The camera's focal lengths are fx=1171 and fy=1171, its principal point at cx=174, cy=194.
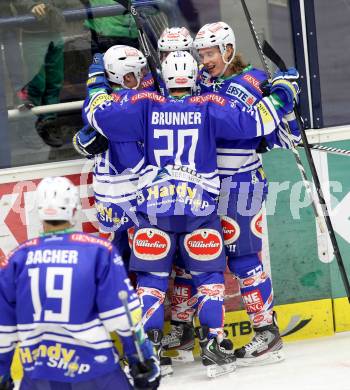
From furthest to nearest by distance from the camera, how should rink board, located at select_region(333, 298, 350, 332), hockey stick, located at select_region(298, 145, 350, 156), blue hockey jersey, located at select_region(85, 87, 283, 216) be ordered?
rink board, located at select_region(333, 298, 350, 332), hockey stick, located at select_region(298, 145, 350, 156), blue hockey jersey, located at select_region(85, 87, 283, 216)

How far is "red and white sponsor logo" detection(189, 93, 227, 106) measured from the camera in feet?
17.6

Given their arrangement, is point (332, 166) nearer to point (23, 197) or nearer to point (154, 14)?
point (154, 14)

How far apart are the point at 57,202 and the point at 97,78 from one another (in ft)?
5.63

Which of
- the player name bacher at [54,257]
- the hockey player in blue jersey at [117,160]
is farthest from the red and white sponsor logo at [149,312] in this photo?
the player name bacher at [54,257]

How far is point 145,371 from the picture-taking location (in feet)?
13.2

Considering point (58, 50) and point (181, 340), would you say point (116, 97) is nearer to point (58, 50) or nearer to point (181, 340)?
point (58, 50)

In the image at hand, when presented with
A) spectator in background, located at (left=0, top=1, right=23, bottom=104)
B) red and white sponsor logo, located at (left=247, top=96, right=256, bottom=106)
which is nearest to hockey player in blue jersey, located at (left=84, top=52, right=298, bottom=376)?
red and white sponsor logo, located at (left=247, top=96, right=256, bottom=106)

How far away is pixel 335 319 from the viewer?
6.12 metres

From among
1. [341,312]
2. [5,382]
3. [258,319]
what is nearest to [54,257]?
[5,382]

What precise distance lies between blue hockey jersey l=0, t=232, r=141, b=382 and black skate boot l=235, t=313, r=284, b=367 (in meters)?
1.84

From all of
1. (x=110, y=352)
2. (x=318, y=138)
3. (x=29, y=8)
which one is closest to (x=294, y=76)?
(x=318, y=138)

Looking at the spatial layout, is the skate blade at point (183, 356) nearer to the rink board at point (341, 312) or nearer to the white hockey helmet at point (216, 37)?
the rink board at point (341, 312)

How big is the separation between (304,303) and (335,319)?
0.19 metres

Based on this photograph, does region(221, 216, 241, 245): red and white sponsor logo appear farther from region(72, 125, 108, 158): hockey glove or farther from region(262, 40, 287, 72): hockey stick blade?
region(262, 40, 287, 72): hockey stick blade
